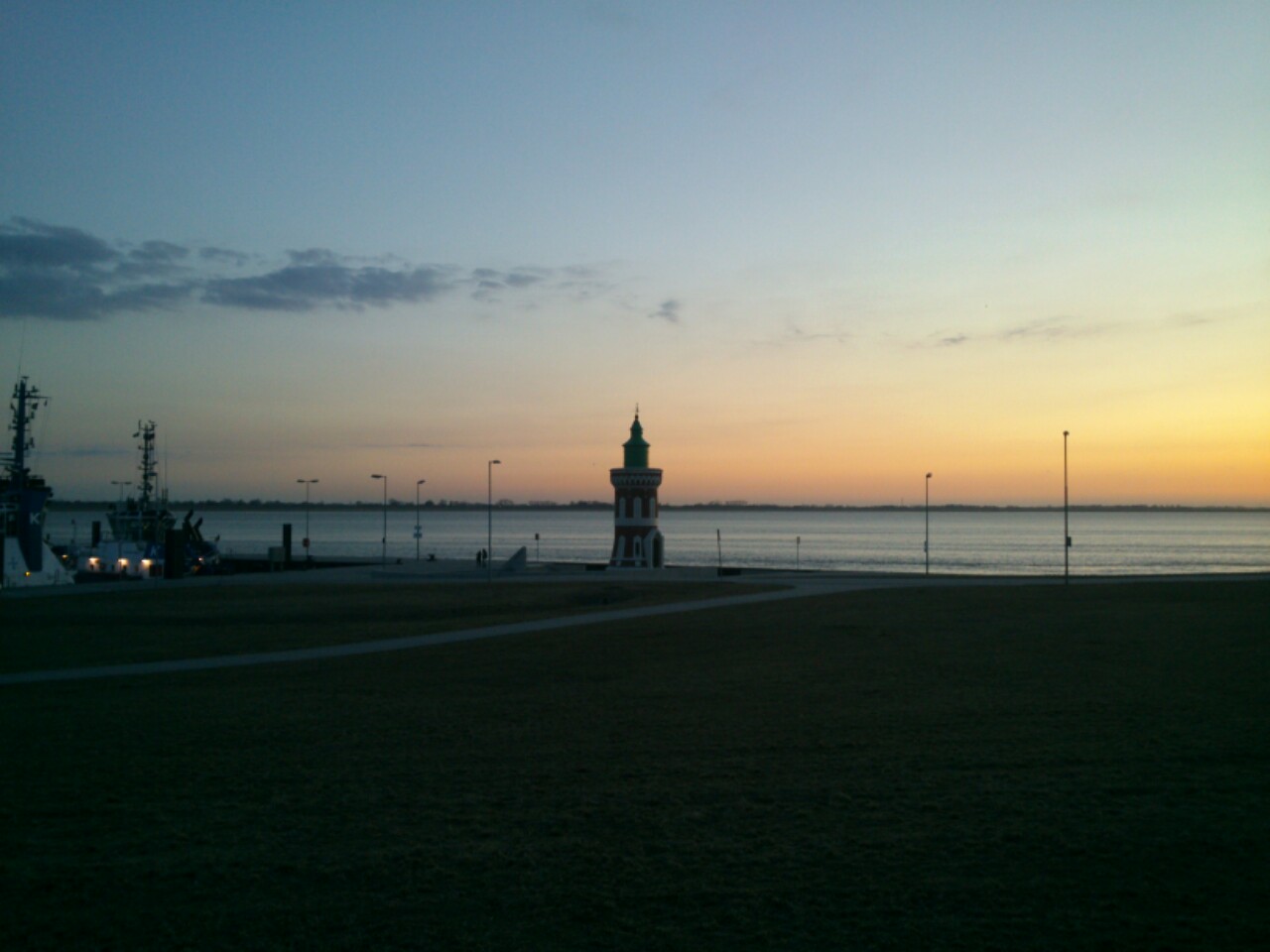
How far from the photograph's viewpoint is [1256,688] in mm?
14859

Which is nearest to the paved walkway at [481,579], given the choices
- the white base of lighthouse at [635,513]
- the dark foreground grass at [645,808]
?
the dark foreground grass at [645,808]

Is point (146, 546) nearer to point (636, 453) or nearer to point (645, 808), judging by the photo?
point (636, 453)

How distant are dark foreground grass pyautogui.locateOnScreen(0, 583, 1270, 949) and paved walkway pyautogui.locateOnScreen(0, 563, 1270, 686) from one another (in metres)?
1.40

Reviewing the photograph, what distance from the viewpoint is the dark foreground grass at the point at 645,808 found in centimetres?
679

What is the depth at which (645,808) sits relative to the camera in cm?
923

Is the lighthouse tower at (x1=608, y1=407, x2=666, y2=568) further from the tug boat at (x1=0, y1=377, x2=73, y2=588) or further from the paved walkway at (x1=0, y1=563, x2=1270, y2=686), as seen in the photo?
the tug boat at (x1=0, y1=377, x2=73, y2=588)

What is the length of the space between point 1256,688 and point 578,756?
10166 millimetres

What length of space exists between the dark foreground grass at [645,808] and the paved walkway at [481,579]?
4.59 ft

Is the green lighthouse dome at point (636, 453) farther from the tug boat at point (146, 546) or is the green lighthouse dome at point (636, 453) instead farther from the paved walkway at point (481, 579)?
the tug boat at point (146, 546)

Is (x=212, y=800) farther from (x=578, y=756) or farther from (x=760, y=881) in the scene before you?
(x=760, y=881)

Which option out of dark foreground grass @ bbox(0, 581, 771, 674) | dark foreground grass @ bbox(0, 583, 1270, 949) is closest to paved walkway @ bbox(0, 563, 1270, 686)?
dark foreground grass @ bbox(0, 581, 771, 674)

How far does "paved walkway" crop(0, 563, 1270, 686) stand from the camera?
1794cm

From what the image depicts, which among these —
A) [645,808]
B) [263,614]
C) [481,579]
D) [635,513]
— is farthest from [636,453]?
[645,808]

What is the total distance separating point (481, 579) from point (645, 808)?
33014mm
